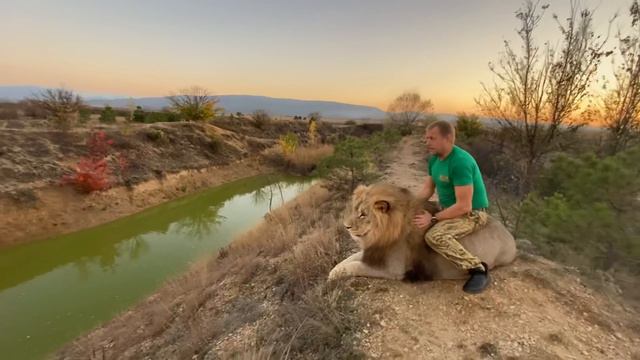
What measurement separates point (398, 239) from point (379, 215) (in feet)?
1.11

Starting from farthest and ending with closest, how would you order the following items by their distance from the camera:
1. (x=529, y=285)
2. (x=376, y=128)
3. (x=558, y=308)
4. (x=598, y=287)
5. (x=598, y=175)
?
(x=376, y=128), (x=598, y=175), (x=598, y=287), (x=529, y=285), (x=558, y=308)

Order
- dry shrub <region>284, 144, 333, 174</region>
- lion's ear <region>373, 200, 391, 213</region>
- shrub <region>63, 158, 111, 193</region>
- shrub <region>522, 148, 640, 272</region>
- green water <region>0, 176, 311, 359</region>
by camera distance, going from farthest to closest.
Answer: dry shrub <region>284, 144, 333, 174</region> < shrub <region>63, 158, 111, 193</region> < green water <region>0, 176, 311, 359</region> < shrub <region>522, 148, 640, 272</region> < lion's ear <region>373, 200, 391, 213</region>

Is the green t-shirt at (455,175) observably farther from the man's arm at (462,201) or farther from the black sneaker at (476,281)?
the black sneaker at (476,281)

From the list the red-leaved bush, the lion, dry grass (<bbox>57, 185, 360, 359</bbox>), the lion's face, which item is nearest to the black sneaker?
the lion

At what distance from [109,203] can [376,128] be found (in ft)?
130

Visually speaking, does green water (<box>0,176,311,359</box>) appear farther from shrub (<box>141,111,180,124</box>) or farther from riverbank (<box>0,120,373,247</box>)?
shrub (<box>141,111,180,124</box>)

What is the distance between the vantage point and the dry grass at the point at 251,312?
10.9 ft

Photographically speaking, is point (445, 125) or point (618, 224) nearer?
point (445, 125)

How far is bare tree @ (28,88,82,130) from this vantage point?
17.0 meters

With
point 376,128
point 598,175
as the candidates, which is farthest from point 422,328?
point 376,128

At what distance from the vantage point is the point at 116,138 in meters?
18.1

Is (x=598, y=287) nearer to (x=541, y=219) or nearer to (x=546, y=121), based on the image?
(x=541, y=219)

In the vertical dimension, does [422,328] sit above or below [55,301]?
above

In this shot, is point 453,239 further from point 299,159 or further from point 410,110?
point 410,110
